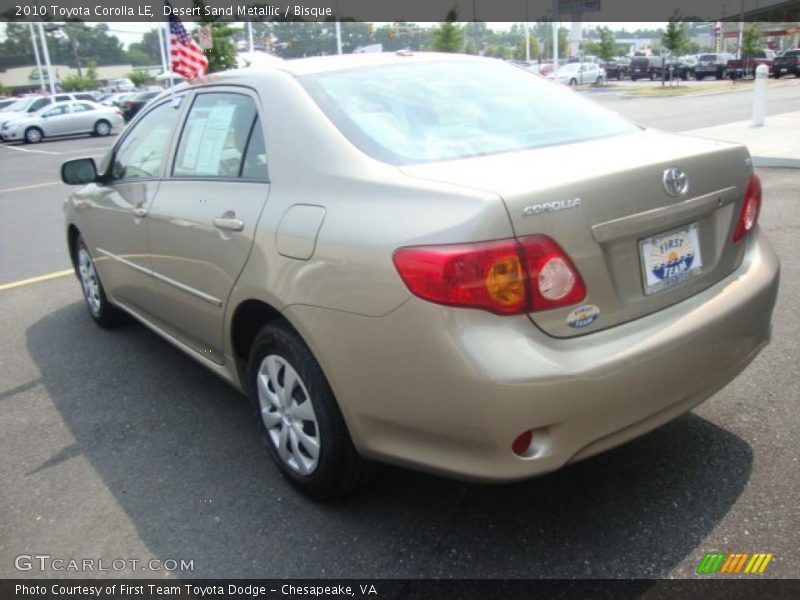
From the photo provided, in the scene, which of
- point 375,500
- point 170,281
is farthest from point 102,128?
point 375,500

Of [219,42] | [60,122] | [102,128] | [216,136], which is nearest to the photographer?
[216,136]

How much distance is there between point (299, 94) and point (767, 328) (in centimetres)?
207

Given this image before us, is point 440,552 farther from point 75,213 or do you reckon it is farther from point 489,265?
point 75,213

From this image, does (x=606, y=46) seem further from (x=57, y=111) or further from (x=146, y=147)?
(x=146, y=147)

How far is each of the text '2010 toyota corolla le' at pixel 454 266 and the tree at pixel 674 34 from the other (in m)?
45.6

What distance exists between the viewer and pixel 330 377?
2.50m

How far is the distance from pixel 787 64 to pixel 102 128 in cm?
3720

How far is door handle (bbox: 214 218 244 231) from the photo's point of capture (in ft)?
9.59

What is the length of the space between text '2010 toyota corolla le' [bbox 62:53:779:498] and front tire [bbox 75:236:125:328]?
5.78ft

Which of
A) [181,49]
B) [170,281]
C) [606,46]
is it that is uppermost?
[181,49]

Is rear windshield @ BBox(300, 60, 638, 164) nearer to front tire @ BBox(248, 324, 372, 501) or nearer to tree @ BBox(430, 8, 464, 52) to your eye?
front tire @ BBox(248, 324, 372, 501)

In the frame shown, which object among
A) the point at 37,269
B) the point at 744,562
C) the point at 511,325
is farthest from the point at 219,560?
the point at 37,269

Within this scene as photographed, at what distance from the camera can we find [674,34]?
43344 mm

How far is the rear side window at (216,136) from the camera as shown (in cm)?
317
